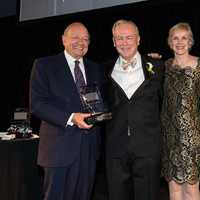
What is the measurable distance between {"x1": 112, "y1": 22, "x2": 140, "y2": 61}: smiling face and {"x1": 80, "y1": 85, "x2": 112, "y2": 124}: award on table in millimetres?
287

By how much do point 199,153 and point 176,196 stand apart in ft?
1.10

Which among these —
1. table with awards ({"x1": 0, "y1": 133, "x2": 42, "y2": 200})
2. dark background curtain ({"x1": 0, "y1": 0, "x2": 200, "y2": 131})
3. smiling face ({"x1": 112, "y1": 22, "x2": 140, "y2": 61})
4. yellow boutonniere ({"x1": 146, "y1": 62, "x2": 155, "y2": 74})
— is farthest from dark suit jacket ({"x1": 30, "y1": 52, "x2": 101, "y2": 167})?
dark background curtain ({"x1": 0, "y1": 0, "x2": 200, "y2": 131})

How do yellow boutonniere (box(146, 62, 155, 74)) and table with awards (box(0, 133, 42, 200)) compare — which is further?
table with awards (box(0, 133, 42, 200))

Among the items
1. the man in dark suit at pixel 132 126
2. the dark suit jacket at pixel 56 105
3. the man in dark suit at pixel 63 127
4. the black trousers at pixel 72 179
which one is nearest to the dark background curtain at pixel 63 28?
the man in dark suit at pixel 132 126

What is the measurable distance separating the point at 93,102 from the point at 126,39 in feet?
1.45

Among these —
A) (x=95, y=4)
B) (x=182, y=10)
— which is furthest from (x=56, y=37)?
(x=182, y=10)

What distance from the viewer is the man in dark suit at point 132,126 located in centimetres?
238

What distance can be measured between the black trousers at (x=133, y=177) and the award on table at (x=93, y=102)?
12.0 inches

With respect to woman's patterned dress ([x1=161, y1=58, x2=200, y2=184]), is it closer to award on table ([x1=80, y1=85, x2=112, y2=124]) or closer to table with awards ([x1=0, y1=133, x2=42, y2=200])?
award on table ([x1=80, y1=85, x2=112, y2=124])

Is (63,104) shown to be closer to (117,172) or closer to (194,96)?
(117,172)

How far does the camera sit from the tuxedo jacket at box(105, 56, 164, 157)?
2381mm

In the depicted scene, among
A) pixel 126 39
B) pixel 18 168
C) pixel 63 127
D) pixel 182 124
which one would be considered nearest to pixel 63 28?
pixel 18 168

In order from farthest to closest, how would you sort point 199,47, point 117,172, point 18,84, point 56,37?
1. point 18,84
2. point 56,37
3. point 199,47
4. point 117,172

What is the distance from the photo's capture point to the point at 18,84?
5371 mm
